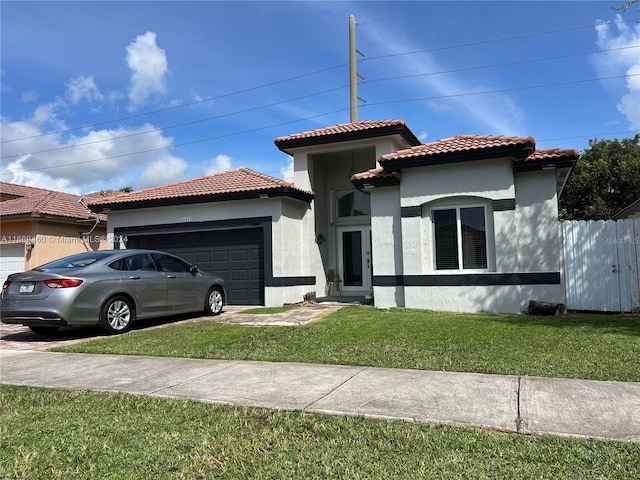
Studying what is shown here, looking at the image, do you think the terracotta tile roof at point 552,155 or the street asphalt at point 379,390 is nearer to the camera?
the street asphalt at point 379,390

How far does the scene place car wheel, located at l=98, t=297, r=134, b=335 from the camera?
28.8ft

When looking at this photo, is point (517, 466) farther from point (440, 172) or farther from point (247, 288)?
point (247, 288)

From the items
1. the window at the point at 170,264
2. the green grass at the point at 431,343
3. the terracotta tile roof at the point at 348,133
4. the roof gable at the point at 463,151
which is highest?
the terracotta tile roof at the point at 348,133

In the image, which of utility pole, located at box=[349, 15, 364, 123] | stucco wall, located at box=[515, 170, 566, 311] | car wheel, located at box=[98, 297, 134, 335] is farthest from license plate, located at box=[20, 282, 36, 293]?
utility pole, located at box=[349, 15, 364, 123]

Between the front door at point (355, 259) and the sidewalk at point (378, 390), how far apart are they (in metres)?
→ 9.36

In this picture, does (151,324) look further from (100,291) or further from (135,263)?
(100,291)

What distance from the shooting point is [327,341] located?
7535 mm

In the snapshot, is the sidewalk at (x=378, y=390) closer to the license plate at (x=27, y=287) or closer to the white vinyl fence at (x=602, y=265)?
the license plate at (x=27, y=287)

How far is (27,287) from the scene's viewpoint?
27.8 ft

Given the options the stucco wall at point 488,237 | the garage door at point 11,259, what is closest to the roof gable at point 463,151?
the stucco wall at point 488,237

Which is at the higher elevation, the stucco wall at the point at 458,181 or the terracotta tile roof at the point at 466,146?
the terracotta tile roof at the point at 466,146

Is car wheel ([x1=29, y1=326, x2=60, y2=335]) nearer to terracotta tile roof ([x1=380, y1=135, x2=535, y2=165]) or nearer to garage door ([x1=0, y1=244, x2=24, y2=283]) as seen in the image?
terracotta tile roof ([x1=380, y1=135, x2=535, y2=165])

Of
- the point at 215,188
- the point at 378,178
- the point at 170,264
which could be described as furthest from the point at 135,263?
the point at 378,178

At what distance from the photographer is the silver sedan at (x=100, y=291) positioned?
27.2 feet
